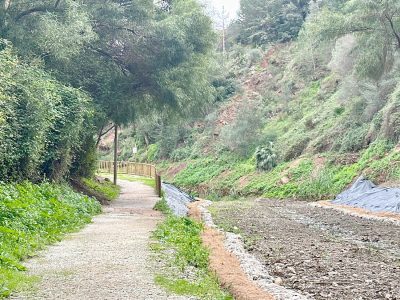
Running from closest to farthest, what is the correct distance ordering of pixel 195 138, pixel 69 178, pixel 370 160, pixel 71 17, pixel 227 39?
1. pixel 71 17
2. pixel 69 178
3. pixel 370 160
4. pixel 195 138
5. pixel 227 39

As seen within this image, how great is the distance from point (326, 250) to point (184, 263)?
478 centimetres

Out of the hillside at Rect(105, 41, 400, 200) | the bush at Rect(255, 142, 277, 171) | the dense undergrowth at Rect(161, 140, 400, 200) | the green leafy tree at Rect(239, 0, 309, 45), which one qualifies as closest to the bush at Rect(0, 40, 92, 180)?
the hillside at Rect(105, 41, 400, 200)

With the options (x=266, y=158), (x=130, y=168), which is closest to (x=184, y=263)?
(x=266, y=158)

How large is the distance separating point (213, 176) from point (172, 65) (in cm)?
2060

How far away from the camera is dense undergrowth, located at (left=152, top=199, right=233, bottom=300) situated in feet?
24.4

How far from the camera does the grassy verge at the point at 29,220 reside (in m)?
8.16

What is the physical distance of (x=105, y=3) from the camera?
23.0m

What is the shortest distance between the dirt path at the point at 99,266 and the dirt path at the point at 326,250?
2.55 metres

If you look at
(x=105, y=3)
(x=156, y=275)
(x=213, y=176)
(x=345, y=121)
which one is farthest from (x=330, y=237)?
(x=213, y=176)

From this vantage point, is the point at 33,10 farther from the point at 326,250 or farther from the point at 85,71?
the point at 326,250

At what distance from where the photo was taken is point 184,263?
931 centimetres

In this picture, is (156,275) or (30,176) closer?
(156,275)

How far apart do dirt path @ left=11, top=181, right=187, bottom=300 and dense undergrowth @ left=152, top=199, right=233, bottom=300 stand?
0.26 meters

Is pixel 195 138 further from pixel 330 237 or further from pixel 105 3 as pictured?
pixel 330 237
